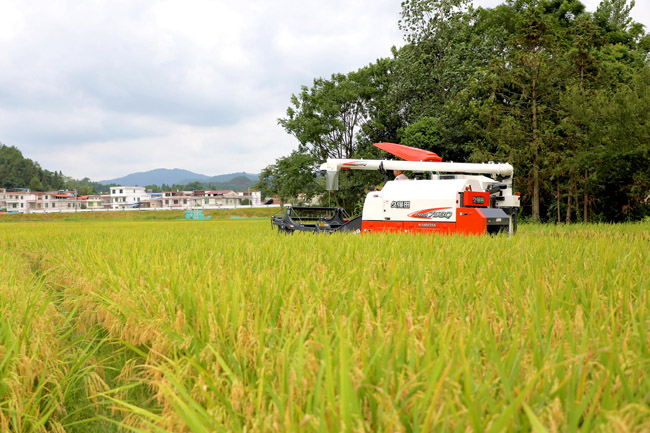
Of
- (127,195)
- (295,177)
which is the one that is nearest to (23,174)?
(127,195)

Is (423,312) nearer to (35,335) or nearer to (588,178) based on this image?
(35,335)

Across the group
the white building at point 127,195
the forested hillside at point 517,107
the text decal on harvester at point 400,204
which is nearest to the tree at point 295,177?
the forested hillside at point 517,107

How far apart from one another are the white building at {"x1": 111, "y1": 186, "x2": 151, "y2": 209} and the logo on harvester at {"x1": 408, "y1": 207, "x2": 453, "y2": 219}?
114 metres

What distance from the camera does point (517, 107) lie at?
70.7 feet

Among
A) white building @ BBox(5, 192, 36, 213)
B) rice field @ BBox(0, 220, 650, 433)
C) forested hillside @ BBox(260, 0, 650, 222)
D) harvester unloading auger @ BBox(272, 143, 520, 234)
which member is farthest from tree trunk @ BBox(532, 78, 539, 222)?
white building @ BBox(5, 192, 36, 213)

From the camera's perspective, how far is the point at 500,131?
813 inches

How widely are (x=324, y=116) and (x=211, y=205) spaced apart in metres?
76.0

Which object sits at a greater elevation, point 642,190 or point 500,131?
point 500,131

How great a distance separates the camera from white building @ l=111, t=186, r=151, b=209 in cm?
11573

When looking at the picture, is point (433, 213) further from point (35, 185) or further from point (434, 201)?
point (35, 185)

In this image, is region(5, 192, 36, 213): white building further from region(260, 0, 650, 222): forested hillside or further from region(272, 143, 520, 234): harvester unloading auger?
region(272, 143, 520, 234): harvester unloading auger

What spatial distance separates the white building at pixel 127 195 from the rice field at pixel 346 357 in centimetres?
11879

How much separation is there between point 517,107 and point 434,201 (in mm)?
15435

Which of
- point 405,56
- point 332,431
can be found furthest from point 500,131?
point 332,431
